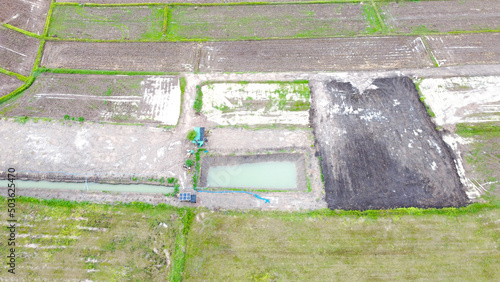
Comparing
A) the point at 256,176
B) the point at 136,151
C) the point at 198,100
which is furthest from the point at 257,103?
the point at 136,151

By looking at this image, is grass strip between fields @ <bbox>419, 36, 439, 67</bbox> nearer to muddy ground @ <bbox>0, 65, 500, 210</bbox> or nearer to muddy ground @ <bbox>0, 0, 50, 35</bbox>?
muddy ground @ <bbox>0, 65, 500, 210</bbox>

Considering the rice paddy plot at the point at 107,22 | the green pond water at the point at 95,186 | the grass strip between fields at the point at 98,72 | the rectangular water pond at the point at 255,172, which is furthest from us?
the rice paddy plot at the point at 107,22

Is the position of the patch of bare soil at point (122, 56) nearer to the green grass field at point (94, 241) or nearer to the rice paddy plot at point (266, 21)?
the rice paddy plot at point (266, 21)

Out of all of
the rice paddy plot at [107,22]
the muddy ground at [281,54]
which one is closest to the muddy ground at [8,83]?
the muddy ground at [281,54]

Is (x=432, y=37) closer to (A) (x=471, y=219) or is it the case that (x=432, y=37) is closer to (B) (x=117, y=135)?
(A) (x=471, y=219)

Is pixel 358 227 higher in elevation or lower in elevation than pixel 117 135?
lower

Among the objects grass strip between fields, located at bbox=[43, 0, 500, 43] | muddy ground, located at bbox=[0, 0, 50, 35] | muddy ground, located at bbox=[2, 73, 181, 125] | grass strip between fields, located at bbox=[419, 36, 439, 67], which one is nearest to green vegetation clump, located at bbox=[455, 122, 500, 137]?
grass strip between fields, located at bbox=[419, 36, 439, 67]

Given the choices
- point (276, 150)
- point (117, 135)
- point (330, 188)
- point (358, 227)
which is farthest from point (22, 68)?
point (358, 227)
